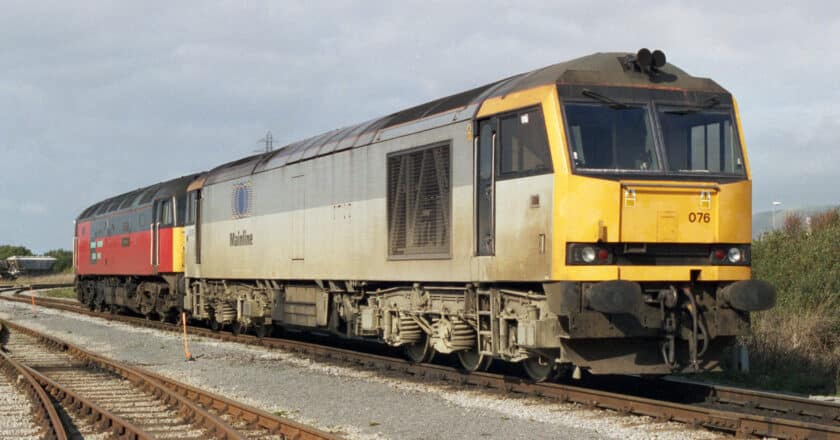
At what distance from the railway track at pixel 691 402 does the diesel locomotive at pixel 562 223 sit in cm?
34

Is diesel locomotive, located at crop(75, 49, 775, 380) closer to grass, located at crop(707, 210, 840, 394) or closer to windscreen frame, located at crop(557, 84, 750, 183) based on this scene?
windscreen frame, located at crop(557, 84, 750, 183)

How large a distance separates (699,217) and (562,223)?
1.61 m

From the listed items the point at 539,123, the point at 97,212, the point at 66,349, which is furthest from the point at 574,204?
the point at 97,212

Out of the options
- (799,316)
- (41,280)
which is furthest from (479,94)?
(41,280)

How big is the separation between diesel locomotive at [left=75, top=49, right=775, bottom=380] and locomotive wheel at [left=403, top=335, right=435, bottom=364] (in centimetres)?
4

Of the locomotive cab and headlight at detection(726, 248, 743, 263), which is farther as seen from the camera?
headlight at detection(726, 248, 743, 263)

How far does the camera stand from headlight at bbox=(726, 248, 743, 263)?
10.5 metres

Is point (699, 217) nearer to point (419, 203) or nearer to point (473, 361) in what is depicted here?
point (473, 361)

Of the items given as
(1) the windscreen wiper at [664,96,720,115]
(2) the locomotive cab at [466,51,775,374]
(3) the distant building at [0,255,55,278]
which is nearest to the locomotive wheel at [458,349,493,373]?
(2) the locomotive cab at [466,51,775,374]

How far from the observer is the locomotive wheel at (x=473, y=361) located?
1264 centimetres

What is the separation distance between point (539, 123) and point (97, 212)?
27252 mm

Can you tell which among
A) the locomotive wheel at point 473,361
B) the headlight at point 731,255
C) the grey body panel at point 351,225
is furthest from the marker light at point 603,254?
the locomotive wheel at point 473,361

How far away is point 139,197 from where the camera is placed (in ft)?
92.9

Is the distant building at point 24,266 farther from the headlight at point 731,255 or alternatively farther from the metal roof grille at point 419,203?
the headlight at point 731,255
